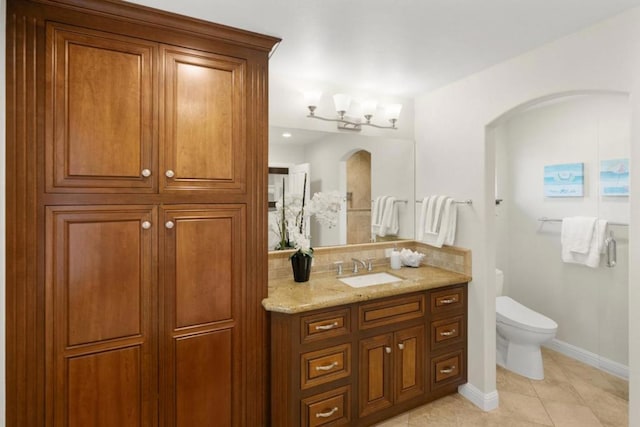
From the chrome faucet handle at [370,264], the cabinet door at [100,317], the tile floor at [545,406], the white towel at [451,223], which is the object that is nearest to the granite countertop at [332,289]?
the chrome faucet handle at [370,264]

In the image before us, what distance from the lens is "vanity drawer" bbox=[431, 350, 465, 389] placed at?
7.50ft

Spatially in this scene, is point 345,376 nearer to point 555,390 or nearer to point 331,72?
point 555,390

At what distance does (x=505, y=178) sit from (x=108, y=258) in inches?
143

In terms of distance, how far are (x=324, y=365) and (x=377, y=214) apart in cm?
132

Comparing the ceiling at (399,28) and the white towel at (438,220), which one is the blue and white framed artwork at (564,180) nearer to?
the white towel at (438,220)

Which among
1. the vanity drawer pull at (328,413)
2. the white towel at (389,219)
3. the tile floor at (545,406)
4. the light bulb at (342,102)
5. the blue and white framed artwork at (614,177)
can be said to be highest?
the light bulb at (342,102)

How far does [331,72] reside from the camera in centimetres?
234

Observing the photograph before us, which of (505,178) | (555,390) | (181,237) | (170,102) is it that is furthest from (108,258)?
(505,178)

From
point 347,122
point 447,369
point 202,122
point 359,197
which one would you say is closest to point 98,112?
point 202,122

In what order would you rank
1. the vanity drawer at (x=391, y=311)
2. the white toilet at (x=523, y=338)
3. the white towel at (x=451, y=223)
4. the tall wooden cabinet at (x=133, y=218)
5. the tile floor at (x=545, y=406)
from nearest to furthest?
the tall wooden cabinet at (x=133, y=218) → the vanity drawer at (x=391, y=311) → the tile floor at (x=545, y=406) → the white towel at (x=451, y=223) → the white toilet at (x=523, y=338)

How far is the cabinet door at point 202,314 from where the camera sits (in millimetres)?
1659

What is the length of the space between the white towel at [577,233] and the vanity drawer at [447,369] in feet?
4.60

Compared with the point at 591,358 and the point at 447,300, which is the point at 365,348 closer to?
the point at 447,300

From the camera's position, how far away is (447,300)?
233 centimetres
